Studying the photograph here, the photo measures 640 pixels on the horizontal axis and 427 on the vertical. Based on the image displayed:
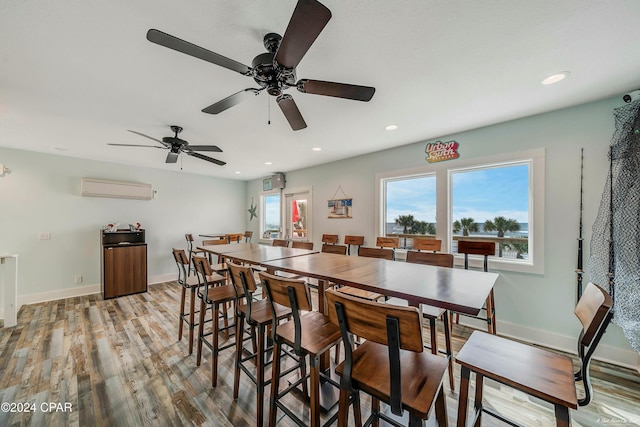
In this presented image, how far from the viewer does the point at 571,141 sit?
240cm

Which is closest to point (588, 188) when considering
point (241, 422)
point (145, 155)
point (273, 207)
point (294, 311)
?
point (294, 311)

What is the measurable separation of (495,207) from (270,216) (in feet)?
16.0

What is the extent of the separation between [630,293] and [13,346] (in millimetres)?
5985

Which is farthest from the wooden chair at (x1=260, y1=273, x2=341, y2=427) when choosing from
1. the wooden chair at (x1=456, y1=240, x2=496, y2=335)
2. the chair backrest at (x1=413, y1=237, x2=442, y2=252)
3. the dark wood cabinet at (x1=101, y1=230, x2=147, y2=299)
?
the dark wood cabinet at (x1=101, y1=230, x2=147, y2=299)

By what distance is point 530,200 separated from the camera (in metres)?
2.68

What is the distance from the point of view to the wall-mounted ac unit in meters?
4.33

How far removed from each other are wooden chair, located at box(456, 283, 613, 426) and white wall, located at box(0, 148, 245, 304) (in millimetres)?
5947

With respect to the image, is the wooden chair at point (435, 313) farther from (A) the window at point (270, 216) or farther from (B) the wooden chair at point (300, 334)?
(A) the window at point (270, 216)

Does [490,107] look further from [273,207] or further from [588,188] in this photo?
[273,207]

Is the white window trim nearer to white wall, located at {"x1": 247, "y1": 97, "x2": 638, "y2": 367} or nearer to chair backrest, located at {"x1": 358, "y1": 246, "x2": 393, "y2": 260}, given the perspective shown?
white wall, located at {"x1": 247, "y1": 97, "x2": 638, "y2": 367}

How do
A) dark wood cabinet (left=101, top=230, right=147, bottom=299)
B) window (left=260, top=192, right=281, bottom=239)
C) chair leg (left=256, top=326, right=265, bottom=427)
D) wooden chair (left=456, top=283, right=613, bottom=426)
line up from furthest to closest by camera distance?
1. window (left=260, top=192, right=281, bottom=239)
2. dark wood cabinet (left=101, top=230, right=147, bottom=299)
3. chair leg (left=256, top=326, right=265, bottom=427)
4. wooden chair (left=456, top=283, right=613, bottom=426)

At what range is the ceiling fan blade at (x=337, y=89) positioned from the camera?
153cm

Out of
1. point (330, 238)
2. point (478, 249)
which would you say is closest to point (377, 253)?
point (478, 249)

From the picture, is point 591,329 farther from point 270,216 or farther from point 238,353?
point 270,216
